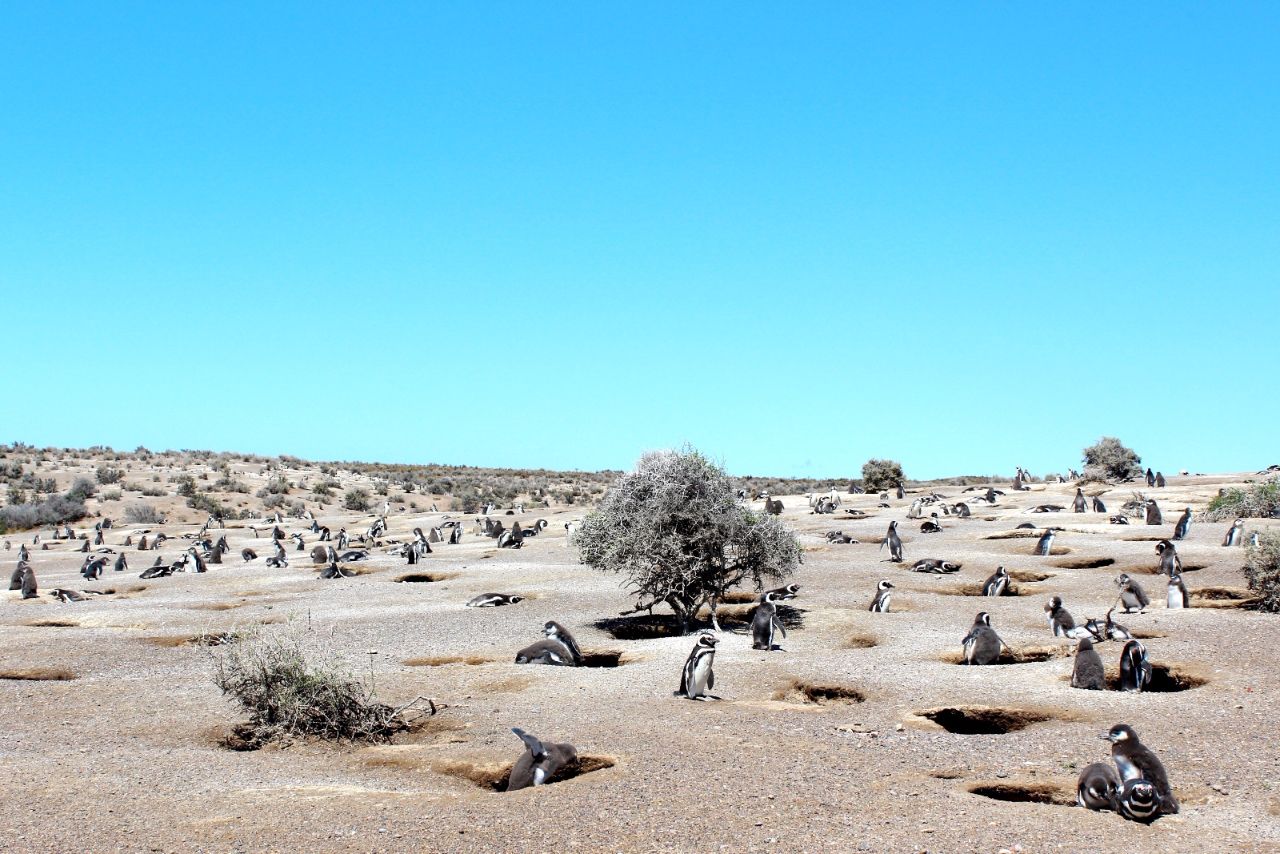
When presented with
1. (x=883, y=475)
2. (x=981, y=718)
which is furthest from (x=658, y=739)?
(x=883, y=475)

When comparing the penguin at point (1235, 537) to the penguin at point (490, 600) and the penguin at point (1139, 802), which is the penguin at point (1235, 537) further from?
the penguin at point (1139, 802)

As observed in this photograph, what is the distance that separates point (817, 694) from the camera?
11219 millimetres

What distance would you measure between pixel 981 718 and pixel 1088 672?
1.45 m

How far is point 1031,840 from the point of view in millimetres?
6379

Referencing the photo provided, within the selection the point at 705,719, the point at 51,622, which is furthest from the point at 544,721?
the point at 51,622

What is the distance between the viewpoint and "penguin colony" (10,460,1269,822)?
280 inches

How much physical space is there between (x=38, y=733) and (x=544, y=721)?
4.67 metres

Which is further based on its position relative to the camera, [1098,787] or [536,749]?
[536,749]

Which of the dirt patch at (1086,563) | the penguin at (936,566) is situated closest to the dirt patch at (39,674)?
the penguin at (936,566)

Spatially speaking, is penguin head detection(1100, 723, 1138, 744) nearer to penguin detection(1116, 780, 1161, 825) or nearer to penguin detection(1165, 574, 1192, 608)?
penguin detection(1116, 780, 1161, 825)

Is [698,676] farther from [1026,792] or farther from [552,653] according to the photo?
[1026,792]

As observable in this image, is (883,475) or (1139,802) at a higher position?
(883,475)

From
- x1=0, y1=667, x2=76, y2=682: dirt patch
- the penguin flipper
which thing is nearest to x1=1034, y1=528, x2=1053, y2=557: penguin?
the penguin flipper

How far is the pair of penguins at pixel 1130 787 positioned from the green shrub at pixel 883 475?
42991mm
